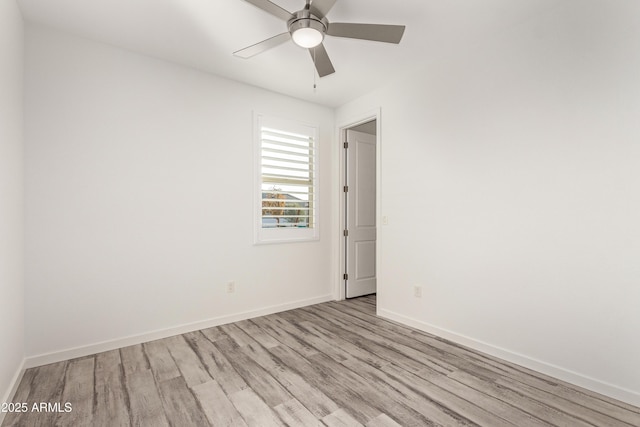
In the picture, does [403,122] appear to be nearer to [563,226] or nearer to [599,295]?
[563,226]

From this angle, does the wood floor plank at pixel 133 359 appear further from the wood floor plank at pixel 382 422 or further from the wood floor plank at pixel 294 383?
the wood floor plank at pixel 382 422

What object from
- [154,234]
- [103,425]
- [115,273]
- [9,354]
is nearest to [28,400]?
[9,354]

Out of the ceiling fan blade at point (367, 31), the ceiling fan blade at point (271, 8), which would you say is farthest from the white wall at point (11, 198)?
the ceiling fan blade at point (367, 31)

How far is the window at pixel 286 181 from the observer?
363 centimetres

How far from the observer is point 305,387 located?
83.6 inches

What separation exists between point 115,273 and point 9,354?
846 millimetres

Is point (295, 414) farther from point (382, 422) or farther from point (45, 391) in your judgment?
point (45, 391)

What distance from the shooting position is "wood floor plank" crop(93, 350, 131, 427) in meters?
1.80

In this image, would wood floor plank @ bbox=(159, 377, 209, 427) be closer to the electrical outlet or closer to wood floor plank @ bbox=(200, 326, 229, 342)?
wood floor plank @ bbox=(200, 326, 229, 342)

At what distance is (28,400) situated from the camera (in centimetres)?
197

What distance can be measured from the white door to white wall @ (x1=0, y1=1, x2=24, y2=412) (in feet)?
10.5

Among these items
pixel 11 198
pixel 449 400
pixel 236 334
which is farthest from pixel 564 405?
pixel 11 198

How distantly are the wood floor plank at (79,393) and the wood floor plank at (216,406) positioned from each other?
1.94 feet

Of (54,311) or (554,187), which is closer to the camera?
(554,187)
